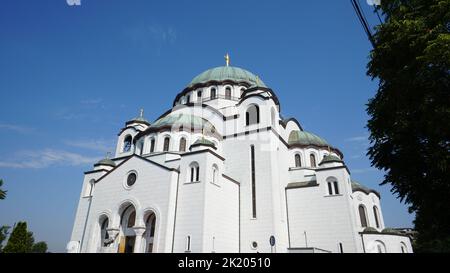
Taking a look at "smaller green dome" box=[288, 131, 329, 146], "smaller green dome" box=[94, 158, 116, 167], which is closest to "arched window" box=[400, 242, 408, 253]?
"smaller green dome" box=[288, 131, 329, 146]

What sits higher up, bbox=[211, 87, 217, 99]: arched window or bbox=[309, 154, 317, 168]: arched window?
bbox=[211, 87, 217, 99]: arched window

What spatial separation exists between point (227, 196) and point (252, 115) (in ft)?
26.2

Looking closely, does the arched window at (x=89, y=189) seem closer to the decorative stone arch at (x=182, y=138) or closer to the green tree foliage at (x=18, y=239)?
the green tree foliage at (x=18, y=239)

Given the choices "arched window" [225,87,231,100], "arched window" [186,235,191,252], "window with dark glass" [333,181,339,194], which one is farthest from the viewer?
"arched window" [225,87,231,100]

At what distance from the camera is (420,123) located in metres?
8.76

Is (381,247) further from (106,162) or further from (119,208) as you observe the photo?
(106,162)

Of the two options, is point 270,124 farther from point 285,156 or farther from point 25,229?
point 25,229

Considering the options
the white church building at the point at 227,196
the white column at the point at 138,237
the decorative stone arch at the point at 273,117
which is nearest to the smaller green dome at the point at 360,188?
→ the white church building at the point at 227,196

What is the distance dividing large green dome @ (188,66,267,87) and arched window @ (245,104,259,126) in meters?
6.28

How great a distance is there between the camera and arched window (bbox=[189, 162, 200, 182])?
1759 centimetres

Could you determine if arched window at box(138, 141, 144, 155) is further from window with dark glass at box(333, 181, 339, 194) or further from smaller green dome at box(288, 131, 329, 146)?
window with dark glass at box(333, 181, 339, 194)

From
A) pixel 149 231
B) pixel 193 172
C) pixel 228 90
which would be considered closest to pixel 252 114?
pixel 228 90

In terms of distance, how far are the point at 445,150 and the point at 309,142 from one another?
58.9 feet

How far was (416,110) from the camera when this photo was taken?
8.91 m
